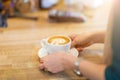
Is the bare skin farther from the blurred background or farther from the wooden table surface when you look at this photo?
the blurred background

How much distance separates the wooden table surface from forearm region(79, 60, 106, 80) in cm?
7

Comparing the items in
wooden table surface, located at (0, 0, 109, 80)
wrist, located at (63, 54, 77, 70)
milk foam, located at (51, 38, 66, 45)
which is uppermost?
milk foam, located at (51, 38, 66, 45)

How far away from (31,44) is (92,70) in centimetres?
37

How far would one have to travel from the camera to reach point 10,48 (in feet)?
3.34

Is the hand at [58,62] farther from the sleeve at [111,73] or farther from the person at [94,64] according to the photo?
the sleeve at [111,73]

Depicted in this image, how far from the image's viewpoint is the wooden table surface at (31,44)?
854 mm

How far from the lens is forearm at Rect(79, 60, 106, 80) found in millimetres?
732

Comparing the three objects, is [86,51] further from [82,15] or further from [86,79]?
[82,15]

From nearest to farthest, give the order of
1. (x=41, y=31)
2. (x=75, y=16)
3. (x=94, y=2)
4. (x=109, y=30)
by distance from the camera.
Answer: (x=109, y=30) < (x=41, y=31) < (x=75, y=16) < (x=94, y=2)

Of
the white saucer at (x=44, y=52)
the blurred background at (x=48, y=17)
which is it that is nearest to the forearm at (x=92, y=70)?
the white saucer at (x=44, y=52)

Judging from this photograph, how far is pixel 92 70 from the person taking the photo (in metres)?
0.76

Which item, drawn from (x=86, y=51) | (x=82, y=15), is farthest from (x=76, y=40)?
(x=82, y=15)

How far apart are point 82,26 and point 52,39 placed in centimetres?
35

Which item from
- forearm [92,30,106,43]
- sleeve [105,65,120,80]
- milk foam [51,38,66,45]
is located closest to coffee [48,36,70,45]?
milk foam [51,38,66,45]
